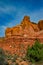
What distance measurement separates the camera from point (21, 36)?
152ft

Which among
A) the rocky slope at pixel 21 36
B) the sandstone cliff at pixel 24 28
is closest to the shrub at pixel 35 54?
the rocky slope at pixel 21 36

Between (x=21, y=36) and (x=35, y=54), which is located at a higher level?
(x=21, y=36)

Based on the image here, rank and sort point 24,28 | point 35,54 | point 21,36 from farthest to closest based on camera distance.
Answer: point 24,28
point 21,36
point 35,54

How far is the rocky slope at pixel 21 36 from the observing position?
126ft

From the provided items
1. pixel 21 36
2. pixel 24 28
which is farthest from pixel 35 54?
pixel 24 28

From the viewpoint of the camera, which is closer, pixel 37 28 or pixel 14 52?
pixel 14 52

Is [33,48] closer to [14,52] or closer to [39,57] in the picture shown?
[39,57]

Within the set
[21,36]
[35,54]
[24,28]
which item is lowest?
[35,54]

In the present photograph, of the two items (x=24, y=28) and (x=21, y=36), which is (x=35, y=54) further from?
(x=24, y=28)

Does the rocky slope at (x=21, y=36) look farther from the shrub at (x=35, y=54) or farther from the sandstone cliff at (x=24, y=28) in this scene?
the shrub at (x=35, y=54)

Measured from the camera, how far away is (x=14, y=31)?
51.3 metres

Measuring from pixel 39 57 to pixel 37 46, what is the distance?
2.10 m

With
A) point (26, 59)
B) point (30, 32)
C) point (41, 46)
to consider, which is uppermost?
point (30, 32)

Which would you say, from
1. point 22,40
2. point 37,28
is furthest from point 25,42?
point 37,28
